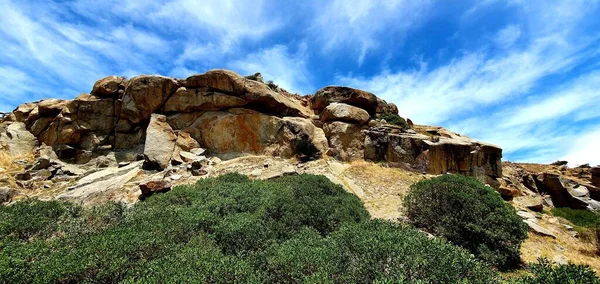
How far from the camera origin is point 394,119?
24344 mm

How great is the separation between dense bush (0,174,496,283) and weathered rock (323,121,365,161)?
30.5ft

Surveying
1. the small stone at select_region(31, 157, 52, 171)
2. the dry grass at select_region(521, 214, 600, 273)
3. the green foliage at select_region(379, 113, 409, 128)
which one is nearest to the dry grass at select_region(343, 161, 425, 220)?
the dry grass at select_region(521, 214, 600, 273)

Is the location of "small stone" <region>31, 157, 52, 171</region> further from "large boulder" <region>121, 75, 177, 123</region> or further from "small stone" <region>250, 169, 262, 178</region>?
"small stone" <region>250, 169, 262, 178</region>

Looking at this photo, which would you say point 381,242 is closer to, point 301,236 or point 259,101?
point 301,236

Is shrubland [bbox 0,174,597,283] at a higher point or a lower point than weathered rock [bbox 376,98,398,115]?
lower

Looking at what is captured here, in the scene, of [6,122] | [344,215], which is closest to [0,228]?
[344,215]

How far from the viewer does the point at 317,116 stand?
80.2 feet

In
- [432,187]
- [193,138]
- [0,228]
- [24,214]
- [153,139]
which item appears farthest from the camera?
[193,138]

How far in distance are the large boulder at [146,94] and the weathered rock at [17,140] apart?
814cm

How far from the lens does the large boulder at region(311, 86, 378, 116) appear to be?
950 inches

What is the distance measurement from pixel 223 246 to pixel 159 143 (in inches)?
558

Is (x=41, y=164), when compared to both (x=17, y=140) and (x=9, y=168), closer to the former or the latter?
(x=9, y=168)

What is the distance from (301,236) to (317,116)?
16.8 meters

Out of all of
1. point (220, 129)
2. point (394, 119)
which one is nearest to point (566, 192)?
point (394, 119)
